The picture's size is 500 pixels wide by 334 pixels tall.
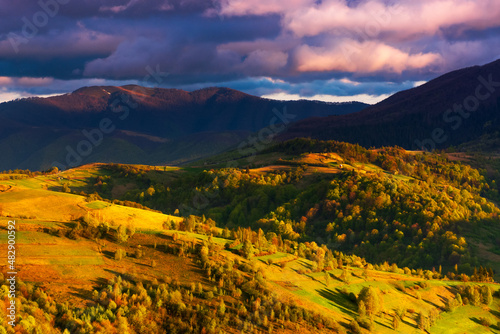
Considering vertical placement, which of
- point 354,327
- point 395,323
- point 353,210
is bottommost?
point 353,210

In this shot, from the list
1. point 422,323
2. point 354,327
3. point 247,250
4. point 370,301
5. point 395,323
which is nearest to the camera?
point 354,327

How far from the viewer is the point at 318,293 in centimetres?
5212

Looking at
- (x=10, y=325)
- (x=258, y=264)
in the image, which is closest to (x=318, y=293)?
(x=258, y=264)

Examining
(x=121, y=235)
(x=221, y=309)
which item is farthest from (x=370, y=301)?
(x=121, y=235)

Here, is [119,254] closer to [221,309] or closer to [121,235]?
[121,235]

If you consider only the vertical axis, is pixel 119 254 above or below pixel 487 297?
above

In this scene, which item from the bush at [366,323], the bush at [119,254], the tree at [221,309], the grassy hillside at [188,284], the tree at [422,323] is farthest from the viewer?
the tree at [422,323]

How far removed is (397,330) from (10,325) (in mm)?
37349

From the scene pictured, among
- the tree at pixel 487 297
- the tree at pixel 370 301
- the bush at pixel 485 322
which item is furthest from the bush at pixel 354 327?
the tree at pixel 487 297

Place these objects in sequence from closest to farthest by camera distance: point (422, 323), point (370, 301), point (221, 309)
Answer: point (221, 309)
point (370, 301)
point (422, 323)

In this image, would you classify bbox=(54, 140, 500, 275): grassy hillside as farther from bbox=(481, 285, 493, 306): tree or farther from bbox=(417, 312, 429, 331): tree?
bbox=(417, 312, 429, 331): tree

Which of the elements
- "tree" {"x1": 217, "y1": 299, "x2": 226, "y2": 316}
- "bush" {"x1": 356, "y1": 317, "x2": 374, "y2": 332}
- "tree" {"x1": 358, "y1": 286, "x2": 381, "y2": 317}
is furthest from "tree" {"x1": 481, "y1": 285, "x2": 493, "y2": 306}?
"tree" {"x1": 217, "y1": 299, "x2": 226, "y2": 316}

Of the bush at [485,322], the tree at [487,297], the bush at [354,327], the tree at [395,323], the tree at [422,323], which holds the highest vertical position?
the bush at [354,327]

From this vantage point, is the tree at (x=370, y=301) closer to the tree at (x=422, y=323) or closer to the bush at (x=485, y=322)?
the tree at (x=422, y=323)
